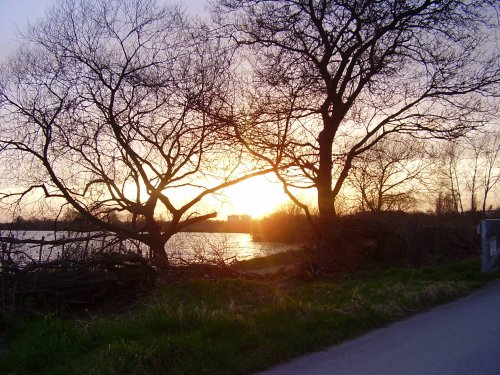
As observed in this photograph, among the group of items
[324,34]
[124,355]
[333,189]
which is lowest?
[124,355]

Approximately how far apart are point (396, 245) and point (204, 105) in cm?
784

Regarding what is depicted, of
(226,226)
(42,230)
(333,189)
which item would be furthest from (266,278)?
(226,226)

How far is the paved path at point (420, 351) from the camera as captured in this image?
19.0 feet

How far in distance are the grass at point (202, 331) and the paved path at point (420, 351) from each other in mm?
306

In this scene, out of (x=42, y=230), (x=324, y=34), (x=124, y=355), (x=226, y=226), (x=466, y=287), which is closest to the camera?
(x=124, y=355)

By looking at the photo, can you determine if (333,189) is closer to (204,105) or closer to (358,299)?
(204,105)

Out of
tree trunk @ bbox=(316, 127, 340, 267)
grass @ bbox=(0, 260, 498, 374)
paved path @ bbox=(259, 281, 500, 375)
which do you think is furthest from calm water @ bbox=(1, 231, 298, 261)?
paved path @ bbox=(259, 281, 500, 375)

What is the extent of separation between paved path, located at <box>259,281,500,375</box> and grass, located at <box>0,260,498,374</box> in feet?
1.01

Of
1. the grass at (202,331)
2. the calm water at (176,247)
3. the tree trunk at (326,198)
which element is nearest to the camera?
the grass at (202,331)

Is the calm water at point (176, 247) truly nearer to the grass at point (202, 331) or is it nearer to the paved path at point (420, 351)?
the grass at point (202, 331)

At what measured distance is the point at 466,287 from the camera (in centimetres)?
1114

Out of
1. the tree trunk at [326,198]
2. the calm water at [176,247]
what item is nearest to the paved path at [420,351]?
the calm water at [176,247]

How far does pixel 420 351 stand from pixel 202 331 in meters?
2.63

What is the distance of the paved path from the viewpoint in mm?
5777
